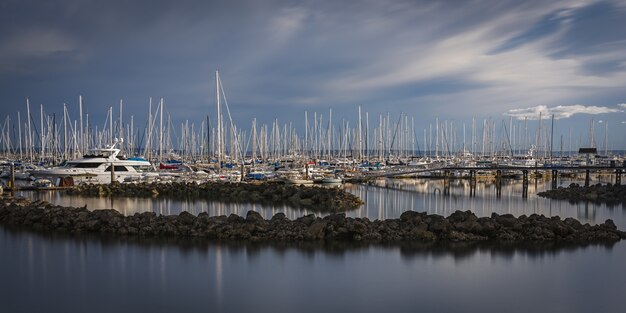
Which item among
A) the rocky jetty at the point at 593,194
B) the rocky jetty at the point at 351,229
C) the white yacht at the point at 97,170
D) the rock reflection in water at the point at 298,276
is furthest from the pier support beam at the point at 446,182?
the rock reflection in water at the point at 298,276

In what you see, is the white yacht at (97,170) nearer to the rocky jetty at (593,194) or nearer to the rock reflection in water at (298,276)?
the rock reflection in water at (298,276)

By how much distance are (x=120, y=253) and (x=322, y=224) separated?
7.71m

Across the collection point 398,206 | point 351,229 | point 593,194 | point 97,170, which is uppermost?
point 97,170

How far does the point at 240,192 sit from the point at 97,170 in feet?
52.4

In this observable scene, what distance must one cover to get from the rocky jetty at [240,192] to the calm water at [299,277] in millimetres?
16742

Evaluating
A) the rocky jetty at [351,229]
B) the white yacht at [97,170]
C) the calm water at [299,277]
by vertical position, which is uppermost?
the white yacht at [97,170]

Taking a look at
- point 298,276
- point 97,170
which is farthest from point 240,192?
point 298,276

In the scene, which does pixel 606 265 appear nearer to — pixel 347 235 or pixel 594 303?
pixel 594 303

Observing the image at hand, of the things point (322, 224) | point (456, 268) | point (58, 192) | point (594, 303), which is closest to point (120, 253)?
point (322, 224)

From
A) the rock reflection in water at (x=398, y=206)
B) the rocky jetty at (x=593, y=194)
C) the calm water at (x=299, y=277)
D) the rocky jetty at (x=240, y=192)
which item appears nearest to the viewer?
the calm water at (x=299, y=277)

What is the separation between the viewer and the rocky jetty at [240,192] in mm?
37375

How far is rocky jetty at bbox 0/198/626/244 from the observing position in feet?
69.2

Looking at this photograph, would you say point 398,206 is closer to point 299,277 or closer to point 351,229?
A: point 351,229

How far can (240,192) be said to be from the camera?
139 ft
